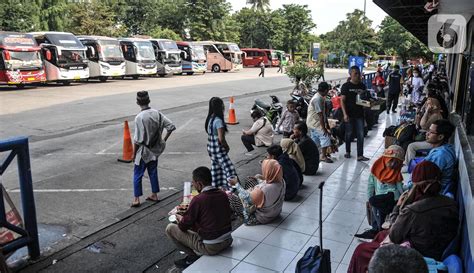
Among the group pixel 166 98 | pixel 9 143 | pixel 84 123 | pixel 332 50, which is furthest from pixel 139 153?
pixel 332 50

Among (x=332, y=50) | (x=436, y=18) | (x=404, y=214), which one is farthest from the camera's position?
(x=332, y=50)

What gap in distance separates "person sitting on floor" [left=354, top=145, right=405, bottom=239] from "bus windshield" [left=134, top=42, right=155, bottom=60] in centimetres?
2979

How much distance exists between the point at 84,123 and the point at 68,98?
7.05 meters

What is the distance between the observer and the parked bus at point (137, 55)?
3184 centimetres

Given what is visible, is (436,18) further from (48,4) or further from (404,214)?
(48,4)

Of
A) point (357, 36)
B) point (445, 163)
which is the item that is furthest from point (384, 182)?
point (357, 36)

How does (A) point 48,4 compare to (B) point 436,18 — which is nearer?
(B) point 436,18

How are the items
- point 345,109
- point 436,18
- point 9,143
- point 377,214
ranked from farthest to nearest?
1. point 436,18
2. point 345,109
3. point 377,214
4. point 9,143

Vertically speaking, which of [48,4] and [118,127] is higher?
[48,4]

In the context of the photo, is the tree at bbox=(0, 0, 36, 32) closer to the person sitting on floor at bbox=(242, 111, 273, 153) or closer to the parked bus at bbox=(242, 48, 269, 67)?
the parked bus at bbox=(242, 48, 269, 67)

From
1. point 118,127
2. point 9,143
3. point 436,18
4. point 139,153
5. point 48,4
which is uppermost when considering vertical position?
point 48,4

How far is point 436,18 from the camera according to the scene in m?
9.86

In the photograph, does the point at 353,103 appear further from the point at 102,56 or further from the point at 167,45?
the point at 167,45

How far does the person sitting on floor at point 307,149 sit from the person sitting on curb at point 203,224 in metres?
3.08
